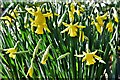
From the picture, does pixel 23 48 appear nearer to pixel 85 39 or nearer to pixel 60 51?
pixel 60 51

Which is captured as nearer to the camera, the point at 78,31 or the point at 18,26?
the point at 78,31

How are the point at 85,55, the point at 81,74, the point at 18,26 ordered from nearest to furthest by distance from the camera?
1. the point at 85,55
2. the point at 81,74
3. the point at 18,26

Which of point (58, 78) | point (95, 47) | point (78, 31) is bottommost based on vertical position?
point (58, 78)

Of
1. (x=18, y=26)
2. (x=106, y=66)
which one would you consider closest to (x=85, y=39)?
(x=106, y=66)

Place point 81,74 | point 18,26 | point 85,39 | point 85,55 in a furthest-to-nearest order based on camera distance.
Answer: point 18,26 → point 85,39 → point 81,74 → point 85,55

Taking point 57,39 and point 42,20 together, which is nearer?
point 42,20

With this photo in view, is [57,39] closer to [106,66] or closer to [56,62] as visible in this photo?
[56,62]

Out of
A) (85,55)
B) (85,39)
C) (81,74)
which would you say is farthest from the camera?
(85,39)

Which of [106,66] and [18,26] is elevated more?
[18,26]

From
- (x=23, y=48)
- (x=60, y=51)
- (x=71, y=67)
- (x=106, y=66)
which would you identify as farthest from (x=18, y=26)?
(x=106, y=66)
